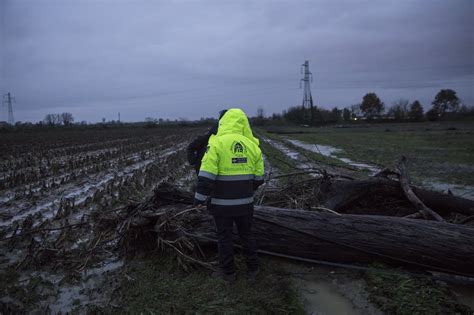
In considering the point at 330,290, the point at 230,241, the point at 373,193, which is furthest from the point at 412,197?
the point at 230,241

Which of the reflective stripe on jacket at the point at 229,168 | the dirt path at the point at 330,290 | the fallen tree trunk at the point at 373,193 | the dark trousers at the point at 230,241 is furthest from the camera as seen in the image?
the fallen tree trunk at the point at 373,193

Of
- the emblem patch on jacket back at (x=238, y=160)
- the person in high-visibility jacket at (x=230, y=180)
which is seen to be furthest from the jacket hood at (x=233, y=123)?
the emblem patch on jacket back at (x=238, y=160)

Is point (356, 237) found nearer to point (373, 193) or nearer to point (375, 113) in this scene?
point (373, 193)

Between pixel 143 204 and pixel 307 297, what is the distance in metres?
2.55

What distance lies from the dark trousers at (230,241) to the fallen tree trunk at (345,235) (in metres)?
0.48

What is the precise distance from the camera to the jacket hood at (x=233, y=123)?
3.62 m

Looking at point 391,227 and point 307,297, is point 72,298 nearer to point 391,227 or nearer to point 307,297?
point 307,297

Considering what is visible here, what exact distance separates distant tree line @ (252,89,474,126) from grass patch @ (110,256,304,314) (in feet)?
182

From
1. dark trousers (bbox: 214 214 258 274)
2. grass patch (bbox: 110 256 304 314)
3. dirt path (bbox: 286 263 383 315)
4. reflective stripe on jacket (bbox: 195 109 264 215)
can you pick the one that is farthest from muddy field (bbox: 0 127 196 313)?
dirt path (bbox: 286 263 383 315)

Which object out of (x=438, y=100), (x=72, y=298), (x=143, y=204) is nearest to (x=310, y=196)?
(x=143, y=204)

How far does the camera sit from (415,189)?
5305 mm

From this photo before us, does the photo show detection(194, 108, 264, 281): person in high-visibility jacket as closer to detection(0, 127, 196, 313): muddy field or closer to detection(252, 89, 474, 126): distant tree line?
detection(0, 127, 196, 313): muddy field

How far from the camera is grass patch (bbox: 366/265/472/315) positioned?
3.12 m

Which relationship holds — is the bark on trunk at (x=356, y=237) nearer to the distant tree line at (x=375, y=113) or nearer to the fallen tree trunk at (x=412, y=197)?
the fallen tree trunk at (x=412, y=197)
